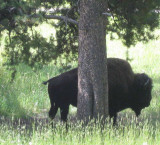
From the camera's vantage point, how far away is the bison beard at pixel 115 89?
7.29m

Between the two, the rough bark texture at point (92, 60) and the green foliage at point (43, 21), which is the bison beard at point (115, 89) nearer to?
the green foliage at point (43, 21)

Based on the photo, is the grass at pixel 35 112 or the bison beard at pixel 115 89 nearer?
the grass at pixel 35 112

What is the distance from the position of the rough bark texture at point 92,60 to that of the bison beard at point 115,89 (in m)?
0.67

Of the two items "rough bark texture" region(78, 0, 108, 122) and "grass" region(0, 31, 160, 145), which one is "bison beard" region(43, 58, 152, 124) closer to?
"grass" region(0, 31, 160, 145)

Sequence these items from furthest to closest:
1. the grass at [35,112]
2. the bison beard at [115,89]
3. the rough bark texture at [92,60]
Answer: the bison beard at [115,89], the rough bark texture at [92,60], the grass at [35,112]

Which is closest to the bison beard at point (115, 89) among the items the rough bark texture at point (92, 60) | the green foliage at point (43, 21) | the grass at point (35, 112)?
the grass at point (35, 112)

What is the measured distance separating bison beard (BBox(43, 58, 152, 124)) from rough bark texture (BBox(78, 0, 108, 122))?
2.20 feet

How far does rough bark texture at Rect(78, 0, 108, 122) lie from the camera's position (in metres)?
6.46

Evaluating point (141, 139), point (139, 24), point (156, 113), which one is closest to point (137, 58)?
point (156, 113)

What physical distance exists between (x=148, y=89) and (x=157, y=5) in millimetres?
2143

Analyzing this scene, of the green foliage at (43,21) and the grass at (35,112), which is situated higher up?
the green foliage at (43,21)

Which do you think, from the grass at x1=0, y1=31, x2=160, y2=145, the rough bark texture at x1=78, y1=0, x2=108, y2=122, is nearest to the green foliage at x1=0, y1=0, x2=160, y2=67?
the rough bark texture at x1=78, y1=0, x2=108, y2=122

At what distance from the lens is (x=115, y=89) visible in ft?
25.9

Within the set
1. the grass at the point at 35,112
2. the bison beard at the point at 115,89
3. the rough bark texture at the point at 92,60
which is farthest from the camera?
the bison beard at the point at 115,89
